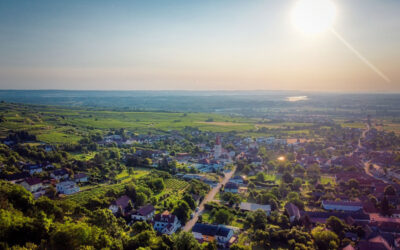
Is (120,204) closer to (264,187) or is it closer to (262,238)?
(262,238)

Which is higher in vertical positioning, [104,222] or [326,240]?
[104,222]

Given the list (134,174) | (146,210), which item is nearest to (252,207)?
(146,210)

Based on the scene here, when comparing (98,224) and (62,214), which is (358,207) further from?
(62,214)

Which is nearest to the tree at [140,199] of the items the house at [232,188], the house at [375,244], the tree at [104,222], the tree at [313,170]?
the tree at [104,222]

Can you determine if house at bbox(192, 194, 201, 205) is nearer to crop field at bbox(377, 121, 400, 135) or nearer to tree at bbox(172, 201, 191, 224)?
tree at bbox(172, 201, 191, 224)

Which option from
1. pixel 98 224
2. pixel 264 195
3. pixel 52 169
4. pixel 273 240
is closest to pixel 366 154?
pixel 264 195

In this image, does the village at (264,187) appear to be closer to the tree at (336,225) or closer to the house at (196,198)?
the house at (196,198)

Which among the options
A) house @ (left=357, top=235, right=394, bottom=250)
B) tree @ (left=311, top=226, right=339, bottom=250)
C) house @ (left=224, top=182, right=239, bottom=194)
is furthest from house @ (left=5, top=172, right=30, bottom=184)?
house @ (left=357, top=235, right=394, bottom=250)

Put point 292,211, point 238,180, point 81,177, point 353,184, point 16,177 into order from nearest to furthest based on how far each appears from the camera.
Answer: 1. point 292,211
2. point 16,177
3. point 353,184
4. point 81,177
5. point 238,180
